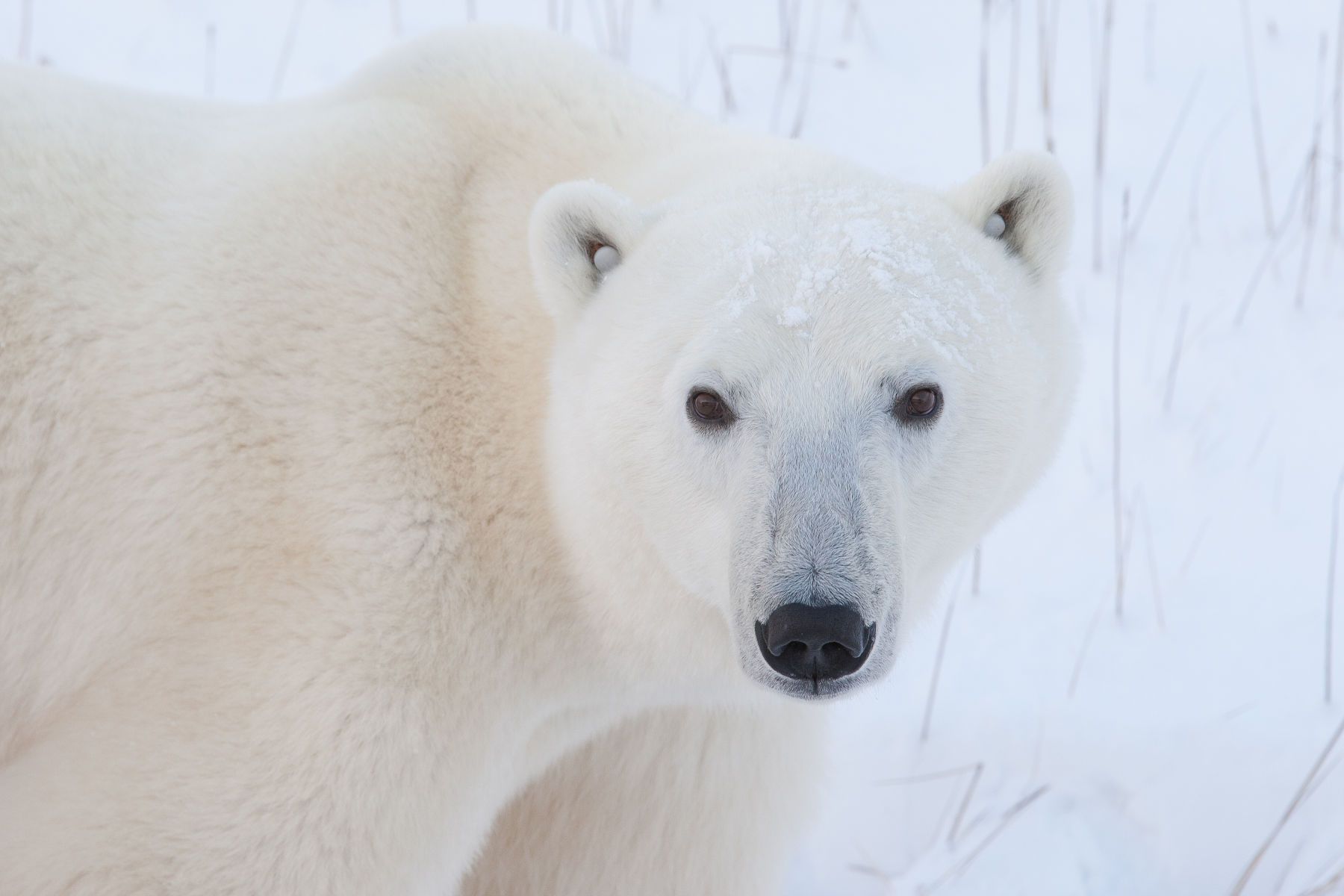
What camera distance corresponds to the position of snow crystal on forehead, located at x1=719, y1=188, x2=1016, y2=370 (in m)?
2.06

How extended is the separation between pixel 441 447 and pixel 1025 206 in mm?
1054

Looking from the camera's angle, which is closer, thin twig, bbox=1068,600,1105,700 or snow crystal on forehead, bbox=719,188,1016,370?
snow crystal on forehead, bbox=719,188,1016,370

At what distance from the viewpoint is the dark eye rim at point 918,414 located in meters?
2.07

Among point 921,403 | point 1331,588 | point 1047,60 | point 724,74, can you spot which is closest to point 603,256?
point 921,403

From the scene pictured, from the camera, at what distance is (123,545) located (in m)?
2.37

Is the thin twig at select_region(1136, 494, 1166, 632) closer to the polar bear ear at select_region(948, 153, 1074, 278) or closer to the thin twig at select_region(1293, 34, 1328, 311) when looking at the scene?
the thin twig at select_region(1293, 34, 1328, 311)

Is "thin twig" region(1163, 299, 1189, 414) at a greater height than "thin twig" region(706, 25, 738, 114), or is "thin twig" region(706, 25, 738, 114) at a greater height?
"thin twig" region(706, 25, 738, 114)

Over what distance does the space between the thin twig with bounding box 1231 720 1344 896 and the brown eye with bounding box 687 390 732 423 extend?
1.75 metres

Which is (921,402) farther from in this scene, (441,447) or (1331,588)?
(1331,588)

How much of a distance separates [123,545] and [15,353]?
0.37 m

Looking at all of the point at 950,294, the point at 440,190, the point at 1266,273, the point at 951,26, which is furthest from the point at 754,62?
the point at 950,294

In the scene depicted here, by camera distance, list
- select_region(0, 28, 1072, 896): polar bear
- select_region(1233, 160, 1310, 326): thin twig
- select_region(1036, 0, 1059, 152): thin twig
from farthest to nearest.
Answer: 1. select_region(1036, 0, 1059, 152): thin twig
2. select_region(1233, 160, 1310, 326): thin twig
3. select_region(0, 28, 1072, 896): polar bear

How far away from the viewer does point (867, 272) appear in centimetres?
209

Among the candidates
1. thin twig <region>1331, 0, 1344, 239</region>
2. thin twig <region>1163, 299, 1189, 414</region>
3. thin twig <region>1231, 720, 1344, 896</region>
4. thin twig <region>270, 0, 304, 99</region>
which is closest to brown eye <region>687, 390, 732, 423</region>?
thin twig <region>1231, 720, 1344, 896</region>
